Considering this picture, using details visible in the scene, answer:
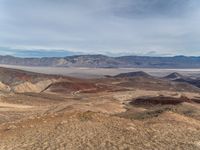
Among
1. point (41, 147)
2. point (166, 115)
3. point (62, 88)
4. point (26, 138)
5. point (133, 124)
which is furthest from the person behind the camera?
point (62, 88)

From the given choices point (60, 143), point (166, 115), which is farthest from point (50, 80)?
point (60, 143)

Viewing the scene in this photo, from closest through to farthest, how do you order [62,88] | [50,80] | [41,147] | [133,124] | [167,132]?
[41,147] → [167,132] → [133,124] → [62,88] → [50,80]

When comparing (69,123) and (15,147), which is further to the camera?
(69,123)

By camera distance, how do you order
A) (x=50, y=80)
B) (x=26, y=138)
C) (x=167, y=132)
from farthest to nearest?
(x=50, y=80), (x=167, y=132), (x=26, y=138)

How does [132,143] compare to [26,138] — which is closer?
[132,143]

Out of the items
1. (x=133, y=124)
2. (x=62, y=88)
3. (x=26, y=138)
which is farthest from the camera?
(x=62, y=88)

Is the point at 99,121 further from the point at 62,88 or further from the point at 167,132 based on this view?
the point at 62,88

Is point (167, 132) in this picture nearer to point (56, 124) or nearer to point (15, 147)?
point (56, 124)

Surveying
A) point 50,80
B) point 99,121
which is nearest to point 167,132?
point 99,121
